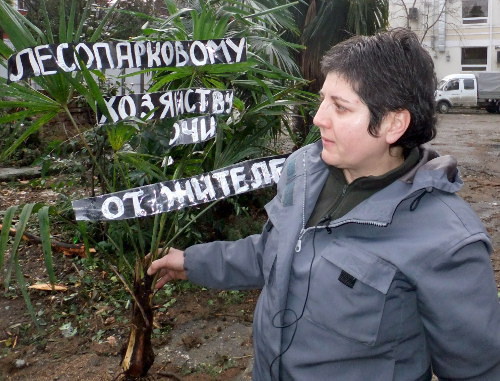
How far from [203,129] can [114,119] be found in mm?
345

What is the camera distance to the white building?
100.0 feet

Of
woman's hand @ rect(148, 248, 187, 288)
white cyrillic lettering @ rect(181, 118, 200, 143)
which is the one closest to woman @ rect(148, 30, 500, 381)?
woman's hand @ rect(148, 248, 187, 288)

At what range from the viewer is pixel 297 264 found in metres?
1.57

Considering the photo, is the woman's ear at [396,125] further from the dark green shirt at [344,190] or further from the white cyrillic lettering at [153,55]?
the white cyrillic lettering at [153,55]

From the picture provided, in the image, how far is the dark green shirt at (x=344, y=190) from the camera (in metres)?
1.55

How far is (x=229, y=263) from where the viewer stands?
6.32ft

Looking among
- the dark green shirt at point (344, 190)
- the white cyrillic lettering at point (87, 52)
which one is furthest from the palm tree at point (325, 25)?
the dark green shirt at point (344, 190)

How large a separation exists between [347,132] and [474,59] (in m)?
32.4

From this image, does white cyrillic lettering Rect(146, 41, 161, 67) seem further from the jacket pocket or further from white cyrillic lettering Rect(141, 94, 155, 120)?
the jacket pocket

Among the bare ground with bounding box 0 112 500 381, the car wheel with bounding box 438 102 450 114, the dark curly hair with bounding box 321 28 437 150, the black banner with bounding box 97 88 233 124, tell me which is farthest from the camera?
the car wheel with bounding box 438 102 450 114

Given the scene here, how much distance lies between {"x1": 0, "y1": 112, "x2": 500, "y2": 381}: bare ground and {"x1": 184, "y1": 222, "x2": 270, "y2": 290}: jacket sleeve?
96cm

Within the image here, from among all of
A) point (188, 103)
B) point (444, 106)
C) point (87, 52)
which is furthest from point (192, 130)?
point (444, 106)

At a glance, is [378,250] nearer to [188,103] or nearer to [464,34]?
[188,103]

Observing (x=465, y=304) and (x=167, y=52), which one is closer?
(x=465, y=304)
